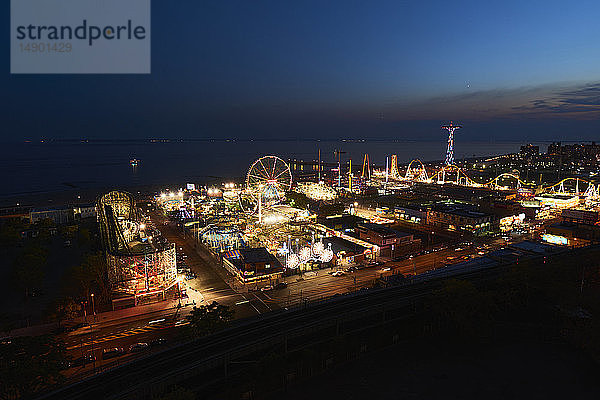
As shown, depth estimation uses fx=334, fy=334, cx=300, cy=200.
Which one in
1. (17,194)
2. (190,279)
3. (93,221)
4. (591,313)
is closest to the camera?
(591,313)

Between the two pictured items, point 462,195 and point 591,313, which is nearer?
point 591,313

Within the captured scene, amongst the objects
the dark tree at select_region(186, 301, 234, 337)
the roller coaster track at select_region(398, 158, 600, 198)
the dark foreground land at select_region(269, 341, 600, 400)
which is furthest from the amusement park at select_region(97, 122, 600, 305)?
the dark foreground land at select_region(269, 341, 600, 400)

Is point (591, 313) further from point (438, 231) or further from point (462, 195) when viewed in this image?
point (462, 195)

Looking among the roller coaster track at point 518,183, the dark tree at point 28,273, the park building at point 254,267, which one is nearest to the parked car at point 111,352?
the park building at point 254,267

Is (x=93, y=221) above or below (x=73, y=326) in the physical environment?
above

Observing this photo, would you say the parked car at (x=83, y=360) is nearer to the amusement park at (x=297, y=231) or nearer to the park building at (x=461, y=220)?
the amusement park at (x=297, y=231)

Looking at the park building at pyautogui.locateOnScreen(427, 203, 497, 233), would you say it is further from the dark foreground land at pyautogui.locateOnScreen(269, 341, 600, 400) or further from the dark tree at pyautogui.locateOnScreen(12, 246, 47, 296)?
the dark tree at pyautogui.locateOnScreen(12, 246, 47, 296)

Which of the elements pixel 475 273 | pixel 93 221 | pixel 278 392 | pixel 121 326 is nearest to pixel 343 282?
pixel 475 273

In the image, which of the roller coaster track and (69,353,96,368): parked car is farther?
the roller coaster track

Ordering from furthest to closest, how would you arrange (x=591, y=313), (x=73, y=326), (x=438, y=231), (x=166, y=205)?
1. (x=166, y=205)
2. (x=438, y=231)
3. (x=591, y=313)
4. (x=73, y=326)
